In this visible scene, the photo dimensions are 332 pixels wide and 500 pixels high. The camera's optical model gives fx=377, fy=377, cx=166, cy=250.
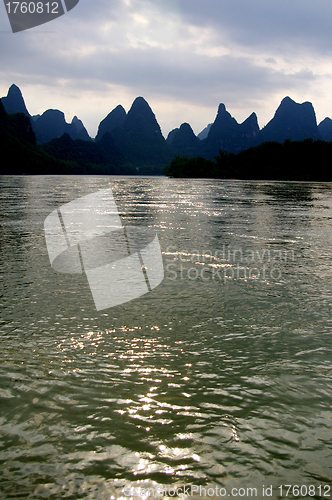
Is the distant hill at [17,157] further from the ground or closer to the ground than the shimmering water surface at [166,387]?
further from the ground

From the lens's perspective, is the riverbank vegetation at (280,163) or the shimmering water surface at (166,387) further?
the riverbank vegetation at (280,163)

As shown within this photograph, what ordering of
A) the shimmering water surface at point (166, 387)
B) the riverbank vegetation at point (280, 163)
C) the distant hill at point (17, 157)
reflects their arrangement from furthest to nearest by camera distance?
the distant hill at point (17, 157), the riverbank vegetation at point (280, 163), the shimmering water surface at point (166, 387)

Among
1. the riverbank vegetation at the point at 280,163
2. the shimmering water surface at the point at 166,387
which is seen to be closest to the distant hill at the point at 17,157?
the riverbank vegetation at the point at 280,163

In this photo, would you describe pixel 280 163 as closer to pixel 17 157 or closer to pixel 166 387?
pixel 17 157

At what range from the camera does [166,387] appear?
432 centimetres

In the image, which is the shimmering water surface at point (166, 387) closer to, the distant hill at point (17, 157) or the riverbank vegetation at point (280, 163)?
the riverbank vegetation at point (280, 163)

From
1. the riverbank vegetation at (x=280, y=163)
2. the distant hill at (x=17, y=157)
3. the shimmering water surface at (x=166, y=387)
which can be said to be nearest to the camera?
the shimmering water surface at (x=166, y=387)

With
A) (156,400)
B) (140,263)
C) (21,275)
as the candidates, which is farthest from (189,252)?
(156,400)

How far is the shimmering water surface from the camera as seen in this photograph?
3.17m

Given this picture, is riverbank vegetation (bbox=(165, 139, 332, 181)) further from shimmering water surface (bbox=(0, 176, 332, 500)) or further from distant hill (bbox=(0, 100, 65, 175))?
shimmering water surface (bbox=(0, 176, 332, 500))

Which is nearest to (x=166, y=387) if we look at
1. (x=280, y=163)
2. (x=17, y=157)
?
(x=280, y=163)

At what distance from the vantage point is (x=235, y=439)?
3549 millimetres

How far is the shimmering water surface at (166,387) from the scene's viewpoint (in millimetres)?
3166

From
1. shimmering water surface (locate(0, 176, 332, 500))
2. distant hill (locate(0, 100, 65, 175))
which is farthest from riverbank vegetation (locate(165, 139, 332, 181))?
shimmering water surface (locate(0, 176, 332, 500))
